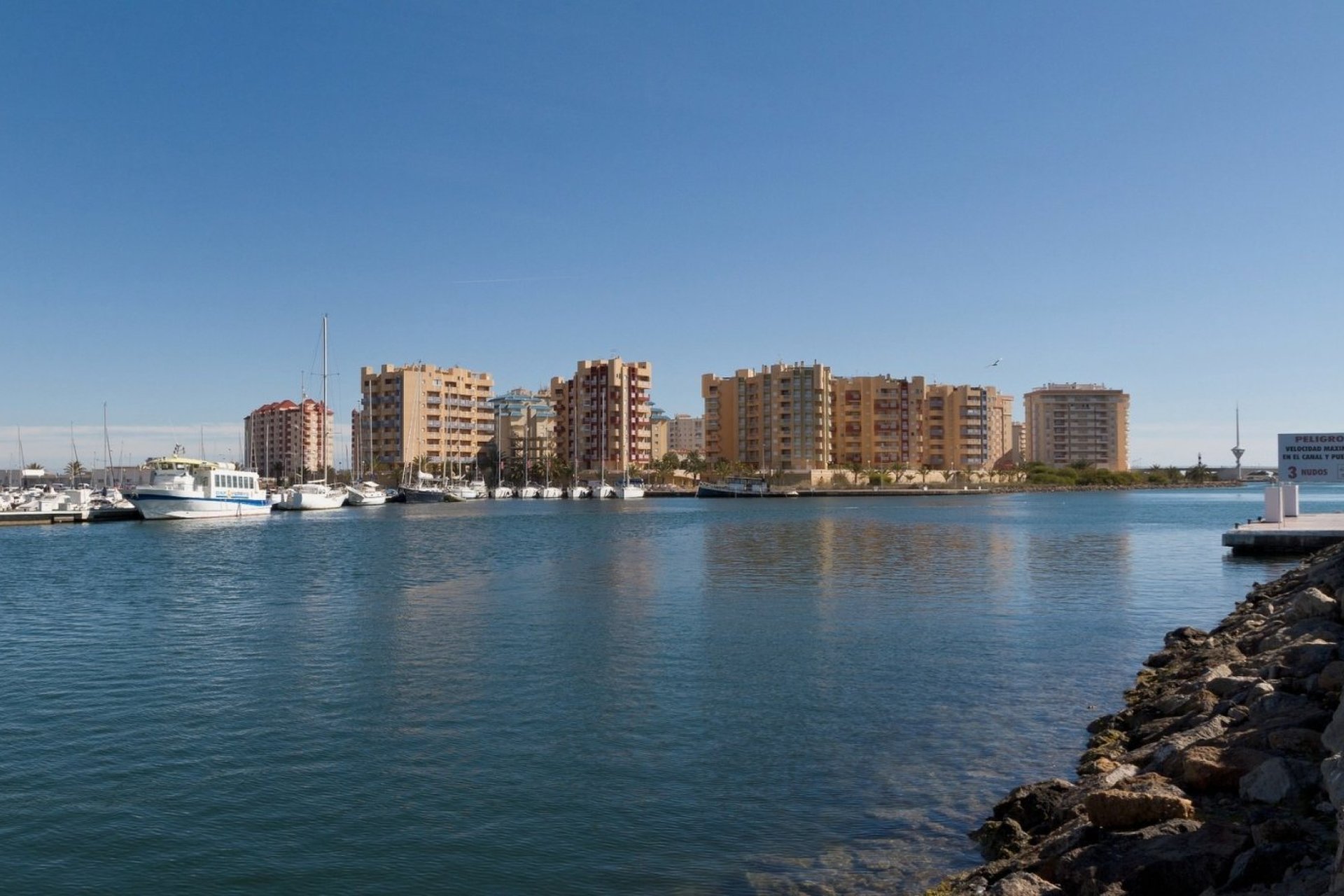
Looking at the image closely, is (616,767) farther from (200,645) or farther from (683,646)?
(200,645)

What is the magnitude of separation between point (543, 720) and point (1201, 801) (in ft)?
29.5

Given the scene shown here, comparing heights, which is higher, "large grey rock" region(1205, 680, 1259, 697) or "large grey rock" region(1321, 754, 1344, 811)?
"large grey rock" region(1321, 754, 1344, 811)

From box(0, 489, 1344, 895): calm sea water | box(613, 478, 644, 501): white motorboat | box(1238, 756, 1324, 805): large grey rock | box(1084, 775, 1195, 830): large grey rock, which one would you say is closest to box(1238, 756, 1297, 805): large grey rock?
box(1238, 756, 1324, 805): large grey rock

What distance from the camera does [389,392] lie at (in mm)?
183500

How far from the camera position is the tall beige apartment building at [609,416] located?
182250 millimetres

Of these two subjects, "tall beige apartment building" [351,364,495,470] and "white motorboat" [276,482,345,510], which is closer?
"white motorboat" [276,482,345,510]

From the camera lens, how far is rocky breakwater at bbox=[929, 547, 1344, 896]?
7.34m

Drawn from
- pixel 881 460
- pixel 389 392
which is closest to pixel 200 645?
pixel 389 392

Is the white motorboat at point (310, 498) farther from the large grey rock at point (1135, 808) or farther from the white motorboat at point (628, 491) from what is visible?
the large grey rock at point (1135, 808)

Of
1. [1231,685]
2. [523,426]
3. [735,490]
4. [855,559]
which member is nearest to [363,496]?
[735,490]

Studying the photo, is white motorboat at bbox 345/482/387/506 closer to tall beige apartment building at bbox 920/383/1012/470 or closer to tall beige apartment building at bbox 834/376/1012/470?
tall beige apartment building at bbox 834/376/1012/470

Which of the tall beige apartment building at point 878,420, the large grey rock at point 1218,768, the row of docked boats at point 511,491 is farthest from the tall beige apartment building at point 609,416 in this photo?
the large grey rock at point 1218,768

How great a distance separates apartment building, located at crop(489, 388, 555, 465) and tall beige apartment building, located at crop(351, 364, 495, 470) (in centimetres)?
360

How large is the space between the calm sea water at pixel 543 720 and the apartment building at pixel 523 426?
503 ft
